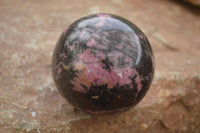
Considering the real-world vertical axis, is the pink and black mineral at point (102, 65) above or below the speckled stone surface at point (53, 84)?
above

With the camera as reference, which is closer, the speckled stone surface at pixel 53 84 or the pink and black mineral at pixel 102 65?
the pink and black mineral at pixel 102 65

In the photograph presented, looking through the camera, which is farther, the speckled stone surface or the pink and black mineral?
the speckled stone surface

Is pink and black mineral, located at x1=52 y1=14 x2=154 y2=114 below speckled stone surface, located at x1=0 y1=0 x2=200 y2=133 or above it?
above

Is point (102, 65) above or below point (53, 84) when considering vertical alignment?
above
